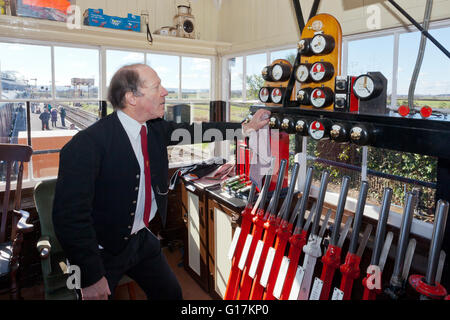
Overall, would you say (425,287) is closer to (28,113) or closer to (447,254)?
(447,254)

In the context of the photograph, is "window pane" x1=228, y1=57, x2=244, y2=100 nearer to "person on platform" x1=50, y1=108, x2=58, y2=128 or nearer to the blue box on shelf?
the blue box on shelf

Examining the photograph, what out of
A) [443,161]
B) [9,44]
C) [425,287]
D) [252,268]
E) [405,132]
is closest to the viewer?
[425,287]

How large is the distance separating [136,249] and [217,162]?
208cm

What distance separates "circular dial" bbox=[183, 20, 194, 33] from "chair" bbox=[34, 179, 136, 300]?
1.91m

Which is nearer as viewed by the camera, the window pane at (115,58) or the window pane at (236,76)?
the window pane at (115,58)

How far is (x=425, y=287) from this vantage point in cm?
124

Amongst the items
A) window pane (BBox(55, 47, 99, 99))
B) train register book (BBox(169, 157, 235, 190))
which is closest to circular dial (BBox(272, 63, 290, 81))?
train register book (BBox(169, 157, 235, 190))

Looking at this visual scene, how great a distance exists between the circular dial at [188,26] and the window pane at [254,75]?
2.10 ft

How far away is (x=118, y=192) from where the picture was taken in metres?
1.58

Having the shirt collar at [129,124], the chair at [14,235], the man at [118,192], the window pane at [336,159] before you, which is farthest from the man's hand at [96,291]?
the window pane at [336,159]

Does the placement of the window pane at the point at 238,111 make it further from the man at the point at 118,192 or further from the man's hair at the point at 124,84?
the man's hair at the point at 124,84

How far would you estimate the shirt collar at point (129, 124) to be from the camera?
165 cm

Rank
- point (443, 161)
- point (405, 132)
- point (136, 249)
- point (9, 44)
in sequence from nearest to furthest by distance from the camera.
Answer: point (405, 132), point (443, 161), point (136, 249), point (9, 44)
